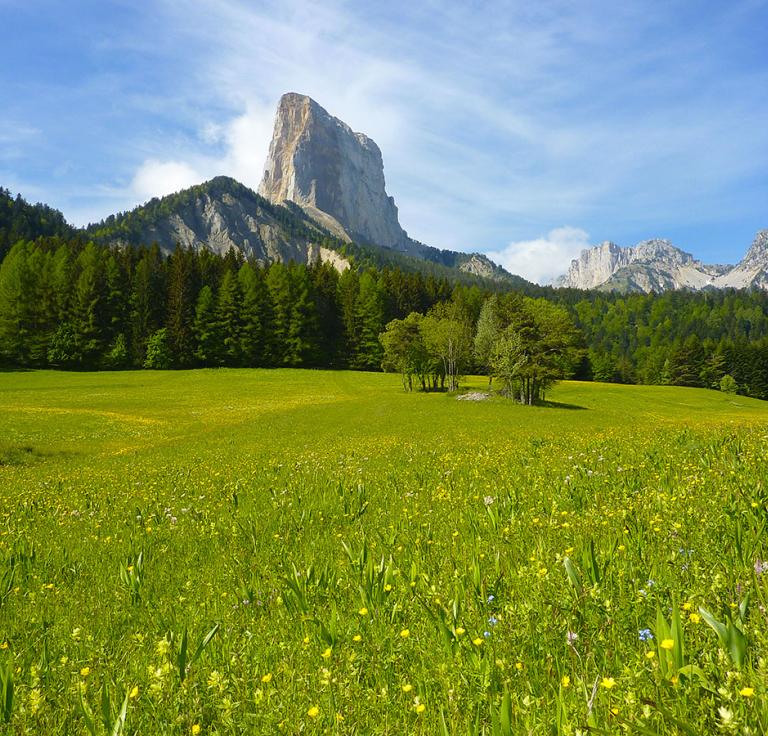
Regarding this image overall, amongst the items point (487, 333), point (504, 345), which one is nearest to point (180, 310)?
point (487, 333)

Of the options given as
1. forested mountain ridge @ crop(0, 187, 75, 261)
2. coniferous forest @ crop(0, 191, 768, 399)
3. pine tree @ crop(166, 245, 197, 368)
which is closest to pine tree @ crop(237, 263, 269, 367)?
coniferous forest @ crop(0, 191, 768, 399)

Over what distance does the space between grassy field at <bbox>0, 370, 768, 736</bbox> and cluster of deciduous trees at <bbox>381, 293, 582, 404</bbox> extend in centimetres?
4765

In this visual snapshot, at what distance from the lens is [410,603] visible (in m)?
3.56

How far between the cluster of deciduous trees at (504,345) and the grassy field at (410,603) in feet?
156

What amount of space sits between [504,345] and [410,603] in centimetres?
5448

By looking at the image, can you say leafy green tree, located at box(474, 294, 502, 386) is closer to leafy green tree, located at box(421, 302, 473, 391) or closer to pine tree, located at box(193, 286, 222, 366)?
leafy green tree, located at box(421, 302, 473, 391)

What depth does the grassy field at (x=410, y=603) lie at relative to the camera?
7.52 ft

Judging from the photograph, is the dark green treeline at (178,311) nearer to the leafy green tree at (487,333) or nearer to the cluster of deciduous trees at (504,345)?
the leafy green tree at (487,333)

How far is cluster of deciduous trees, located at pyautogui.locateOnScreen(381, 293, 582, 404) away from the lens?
55.5 meters

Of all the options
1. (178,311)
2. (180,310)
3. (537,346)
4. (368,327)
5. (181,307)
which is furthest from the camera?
(368,327)

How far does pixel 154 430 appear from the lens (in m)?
36.6

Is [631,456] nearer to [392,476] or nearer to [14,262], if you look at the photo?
[392,476]

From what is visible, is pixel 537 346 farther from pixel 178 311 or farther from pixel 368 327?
pixel 178 311

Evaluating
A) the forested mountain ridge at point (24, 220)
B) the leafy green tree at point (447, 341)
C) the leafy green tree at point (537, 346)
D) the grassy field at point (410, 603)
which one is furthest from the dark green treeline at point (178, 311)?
the forested mountain ridge at point (24, 220)
